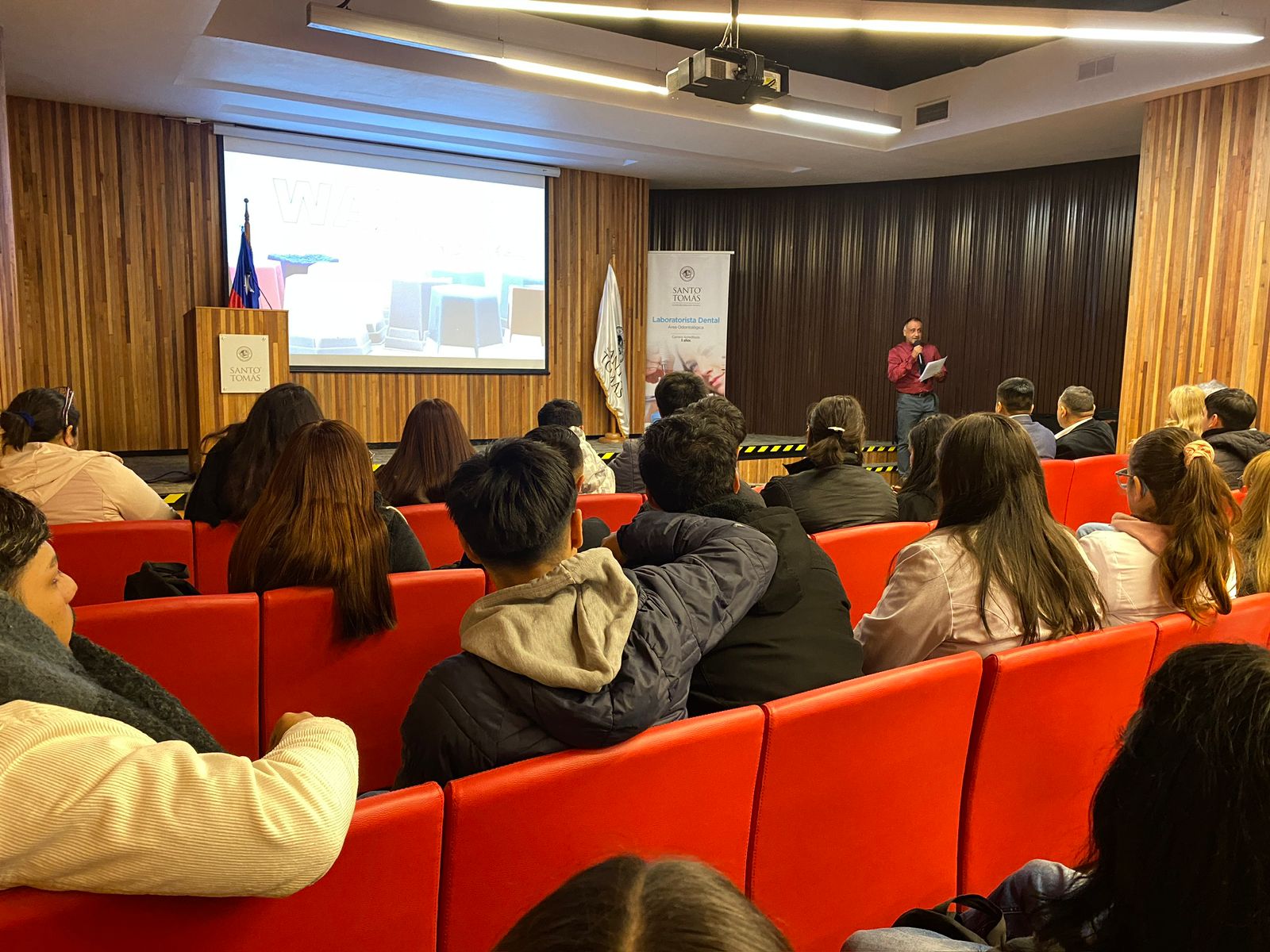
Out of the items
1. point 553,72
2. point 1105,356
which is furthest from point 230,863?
point 1105,356

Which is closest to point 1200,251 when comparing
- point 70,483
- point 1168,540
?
point 1168,540

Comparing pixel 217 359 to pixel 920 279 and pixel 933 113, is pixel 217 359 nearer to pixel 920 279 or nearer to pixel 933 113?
pixel 933 113

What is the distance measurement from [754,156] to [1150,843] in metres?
8.98

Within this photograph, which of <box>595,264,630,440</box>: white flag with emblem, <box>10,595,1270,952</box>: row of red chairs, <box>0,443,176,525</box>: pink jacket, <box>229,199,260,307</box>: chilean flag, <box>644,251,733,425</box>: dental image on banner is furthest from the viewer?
<box>644,251,733,425</box>: dental image on banner

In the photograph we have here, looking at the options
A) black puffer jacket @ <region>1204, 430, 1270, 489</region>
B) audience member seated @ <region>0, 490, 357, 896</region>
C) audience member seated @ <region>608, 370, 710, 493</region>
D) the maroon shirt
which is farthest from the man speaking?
audience member seated @ <region>0, 490, 357, 896</region>

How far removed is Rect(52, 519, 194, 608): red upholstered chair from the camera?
280 centimetres

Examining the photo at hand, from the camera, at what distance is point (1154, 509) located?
89.9 inches

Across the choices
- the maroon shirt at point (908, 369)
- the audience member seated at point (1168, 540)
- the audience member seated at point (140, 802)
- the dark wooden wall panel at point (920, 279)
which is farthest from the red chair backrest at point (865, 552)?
the dark wooden wall panel at point (920, 279)

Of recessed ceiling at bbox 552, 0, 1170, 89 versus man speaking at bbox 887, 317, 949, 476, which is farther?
man speaking at bbox 887, 317, 949, 476

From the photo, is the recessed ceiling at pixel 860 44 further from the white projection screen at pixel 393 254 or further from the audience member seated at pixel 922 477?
the audience member seated at pixel 922 477

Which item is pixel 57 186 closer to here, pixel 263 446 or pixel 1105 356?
pixel 263 446

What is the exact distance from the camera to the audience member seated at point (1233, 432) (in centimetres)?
423

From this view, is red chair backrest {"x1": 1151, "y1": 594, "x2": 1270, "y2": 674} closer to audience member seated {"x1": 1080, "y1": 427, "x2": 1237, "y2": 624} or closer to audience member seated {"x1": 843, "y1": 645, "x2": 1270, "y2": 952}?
audience member seated {"x1": 1080, "y1": 427, "x2": 1237, "y2": 624}

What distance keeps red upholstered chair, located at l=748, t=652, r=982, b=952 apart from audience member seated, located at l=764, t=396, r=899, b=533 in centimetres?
161
